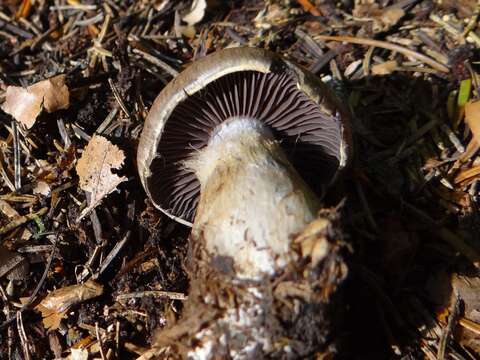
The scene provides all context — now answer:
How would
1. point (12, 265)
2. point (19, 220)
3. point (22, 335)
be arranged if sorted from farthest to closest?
point (19, 220) < point (12, 265) < point (22, 335)

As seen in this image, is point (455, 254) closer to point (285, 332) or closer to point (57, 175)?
point (285, 332)

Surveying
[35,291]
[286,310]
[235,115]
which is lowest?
[35,291]

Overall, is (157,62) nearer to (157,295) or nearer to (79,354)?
(157,295)

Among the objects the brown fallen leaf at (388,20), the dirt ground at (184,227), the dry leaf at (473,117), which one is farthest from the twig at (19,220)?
the dry leaf at (473,117)

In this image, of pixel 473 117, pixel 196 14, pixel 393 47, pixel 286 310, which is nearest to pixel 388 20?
pixel 393 47

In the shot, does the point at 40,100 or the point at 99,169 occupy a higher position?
the point at 40,100

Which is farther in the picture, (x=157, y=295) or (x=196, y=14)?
(x=196, y=14)
